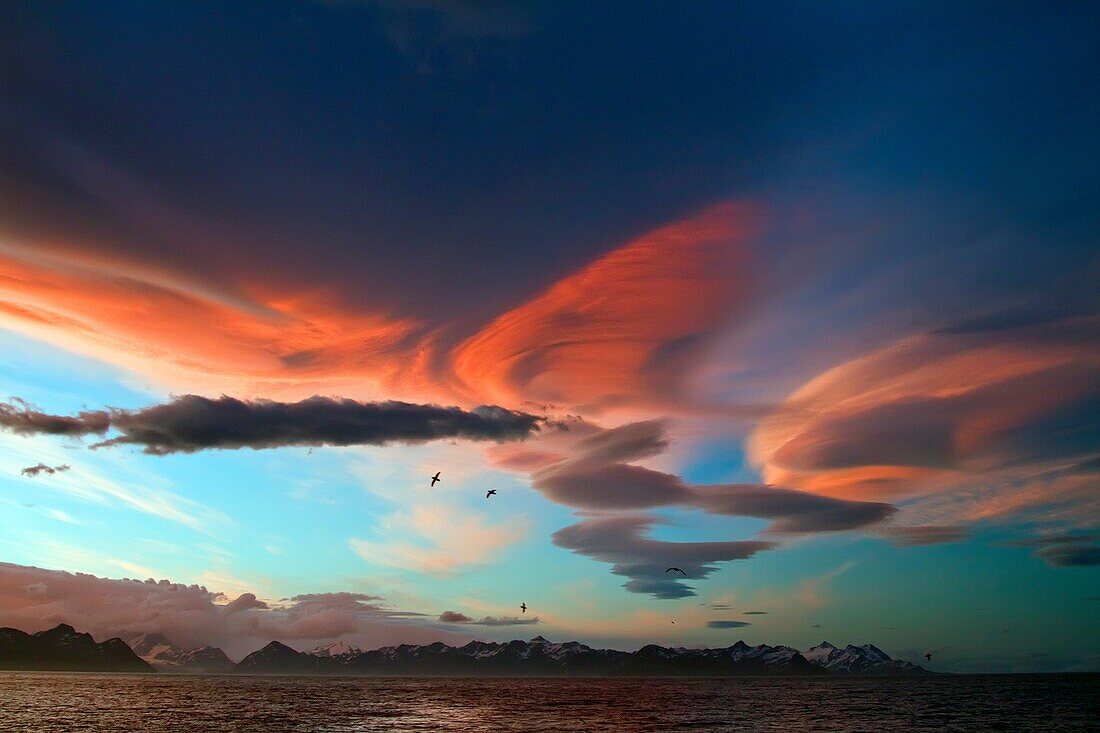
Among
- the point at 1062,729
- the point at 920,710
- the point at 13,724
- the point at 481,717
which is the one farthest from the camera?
the point at 920,710

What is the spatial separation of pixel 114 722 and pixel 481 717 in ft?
216

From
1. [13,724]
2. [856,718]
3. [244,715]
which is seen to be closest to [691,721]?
[856,718]

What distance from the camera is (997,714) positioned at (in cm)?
15625

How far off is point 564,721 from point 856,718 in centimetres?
6028

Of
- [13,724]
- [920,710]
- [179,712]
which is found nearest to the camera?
[13,724]

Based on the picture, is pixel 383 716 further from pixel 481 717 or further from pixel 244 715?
pixel 244 715

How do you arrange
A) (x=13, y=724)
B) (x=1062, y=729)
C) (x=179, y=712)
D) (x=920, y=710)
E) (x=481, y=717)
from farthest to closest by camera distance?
(x=920, y=710), (x=179, y=712), (x=481, y=717), (x=1062, y=729), (x=13, y=724)

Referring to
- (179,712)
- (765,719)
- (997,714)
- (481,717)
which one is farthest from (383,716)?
(997,714)

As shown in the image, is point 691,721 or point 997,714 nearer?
point 691,721

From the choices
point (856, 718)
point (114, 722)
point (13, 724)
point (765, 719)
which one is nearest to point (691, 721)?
point (765, 719)

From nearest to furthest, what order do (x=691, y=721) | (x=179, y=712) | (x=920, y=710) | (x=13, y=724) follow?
1. (x=13, y=724)
2. (x=691, y=721)
3. (x=179, y=712)
4. (x=920, y=710)

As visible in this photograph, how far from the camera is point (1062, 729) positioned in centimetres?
12250

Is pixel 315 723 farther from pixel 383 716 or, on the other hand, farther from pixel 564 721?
pixel 564 721

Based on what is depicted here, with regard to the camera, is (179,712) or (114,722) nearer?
(114,722)
